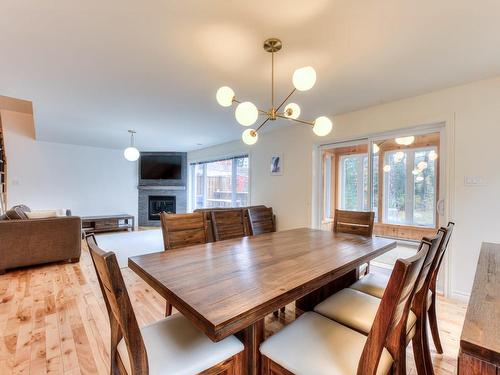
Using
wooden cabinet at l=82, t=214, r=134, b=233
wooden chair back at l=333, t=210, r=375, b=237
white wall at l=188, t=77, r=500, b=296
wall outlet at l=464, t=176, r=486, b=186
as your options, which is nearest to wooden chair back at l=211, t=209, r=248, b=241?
wooden chair back at l=333, t=210, r=375, b=237

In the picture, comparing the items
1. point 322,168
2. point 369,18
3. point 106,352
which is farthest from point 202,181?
point 369,18

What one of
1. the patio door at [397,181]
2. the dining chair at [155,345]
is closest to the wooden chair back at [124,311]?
the dining chair at [155,345]

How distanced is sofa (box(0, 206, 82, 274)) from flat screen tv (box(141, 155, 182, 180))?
368 centimetres

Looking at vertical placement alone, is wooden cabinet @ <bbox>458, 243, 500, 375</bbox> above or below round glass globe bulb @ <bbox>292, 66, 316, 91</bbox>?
below

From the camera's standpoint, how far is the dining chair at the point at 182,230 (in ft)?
6.40

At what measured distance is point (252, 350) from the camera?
3.57 feet

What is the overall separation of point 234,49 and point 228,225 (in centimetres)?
158

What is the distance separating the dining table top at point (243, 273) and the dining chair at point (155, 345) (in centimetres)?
19

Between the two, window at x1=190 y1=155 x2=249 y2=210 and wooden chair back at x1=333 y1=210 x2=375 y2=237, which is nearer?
wooden chair back at x1=333 y1=210 x2=375 y2=237

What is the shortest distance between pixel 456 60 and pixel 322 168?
6.96 ft

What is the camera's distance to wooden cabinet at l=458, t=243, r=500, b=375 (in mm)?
543

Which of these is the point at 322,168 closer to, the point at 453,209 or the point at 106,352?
the point at 453,209

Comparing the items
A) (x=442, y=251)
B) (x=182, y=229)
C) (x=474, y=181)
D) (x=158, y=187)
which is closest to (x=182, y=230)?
(x=182, y=229)

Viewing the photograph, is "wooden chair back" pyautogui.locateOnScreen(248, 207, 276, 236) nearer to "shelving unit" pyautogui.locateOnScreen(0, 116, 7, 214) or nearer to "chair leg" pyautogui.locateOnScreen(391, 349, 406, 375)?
"chair leg" pyautogui.locateOnScreen(391, 349, 406, 375)
